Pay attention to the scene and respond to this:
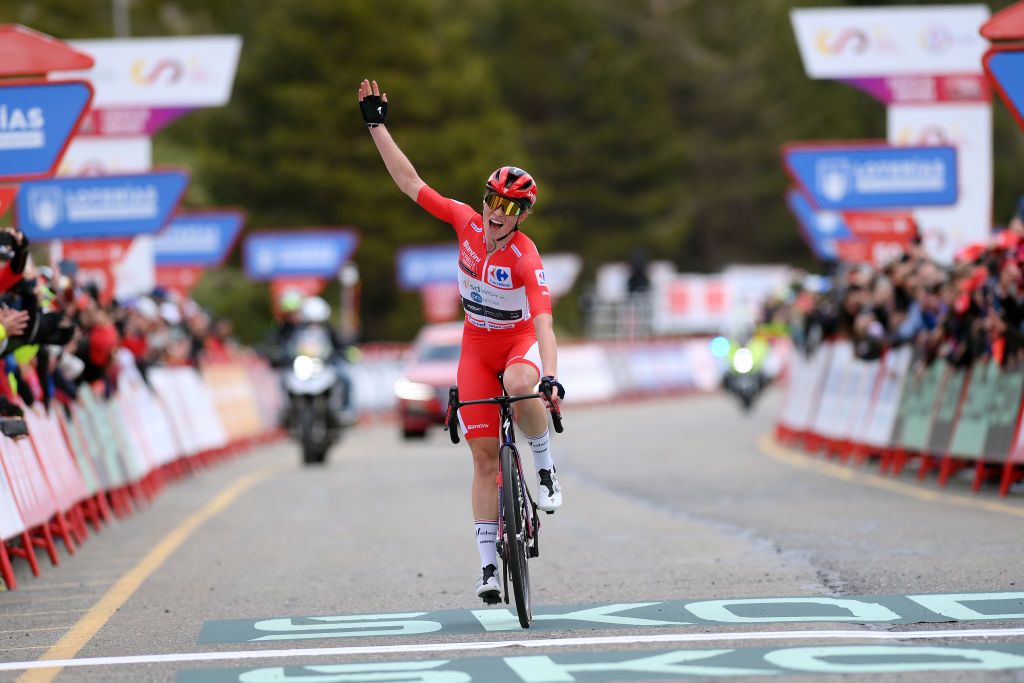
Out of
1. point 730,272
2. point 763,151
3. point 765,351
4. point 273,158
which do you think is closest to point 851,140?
point 730,272

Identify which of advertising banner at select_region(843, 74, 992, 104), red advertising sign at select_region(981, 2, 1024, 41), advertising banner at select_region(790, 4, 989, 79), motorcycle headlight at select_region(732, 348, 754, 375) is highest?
advertising banner at select_region(790, 4, 989, 79)

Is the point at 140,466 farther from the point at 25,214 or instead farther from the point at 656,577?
the point at 656,577

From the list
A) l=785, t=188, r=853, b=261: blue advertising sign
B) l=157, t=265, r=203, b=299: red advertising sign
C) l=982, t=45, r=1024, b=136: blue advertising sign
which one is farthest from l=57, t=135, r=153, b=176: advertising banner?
l=785, t=188, r=853, b=261: blue advertising sign

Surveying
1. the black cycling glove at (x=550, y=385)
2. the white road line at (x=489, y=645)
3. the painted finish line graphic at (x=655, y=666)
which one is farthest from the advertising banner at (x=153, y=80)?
the painted finish line graphic at (x=655, y=666)

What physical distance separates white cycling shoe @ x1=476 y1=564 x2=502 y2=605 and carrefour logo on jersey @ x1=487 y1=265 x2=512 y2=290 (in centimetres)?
136

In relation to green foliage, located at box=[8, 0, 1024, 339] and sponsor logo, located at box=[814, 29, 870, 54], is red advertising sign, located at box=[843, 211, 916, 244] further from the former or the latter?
green foliage, located at box=[8, 0, 1024, 339]

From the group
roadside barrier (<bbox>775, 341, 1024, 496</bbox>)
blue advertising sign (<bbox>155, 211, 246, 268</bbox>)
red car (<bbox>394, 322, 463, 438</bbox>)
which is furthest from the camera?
blue advertising sign (<bbox>155, 211, 246, 268</bbox>)

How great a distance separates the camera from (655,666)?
8070 mm

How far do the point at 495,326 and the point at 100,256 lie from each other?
15.9m

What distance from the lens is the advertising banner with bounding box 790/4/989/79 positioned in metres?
25.6

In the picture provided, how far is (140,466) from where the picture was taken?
→ 19.5 meters

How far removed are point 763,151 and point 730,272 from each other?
18914 mm

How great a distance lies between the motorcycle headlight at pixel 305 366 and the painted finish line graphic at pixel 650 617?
14.4 m

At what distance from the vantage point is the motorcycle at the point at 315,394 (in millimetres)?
24484
